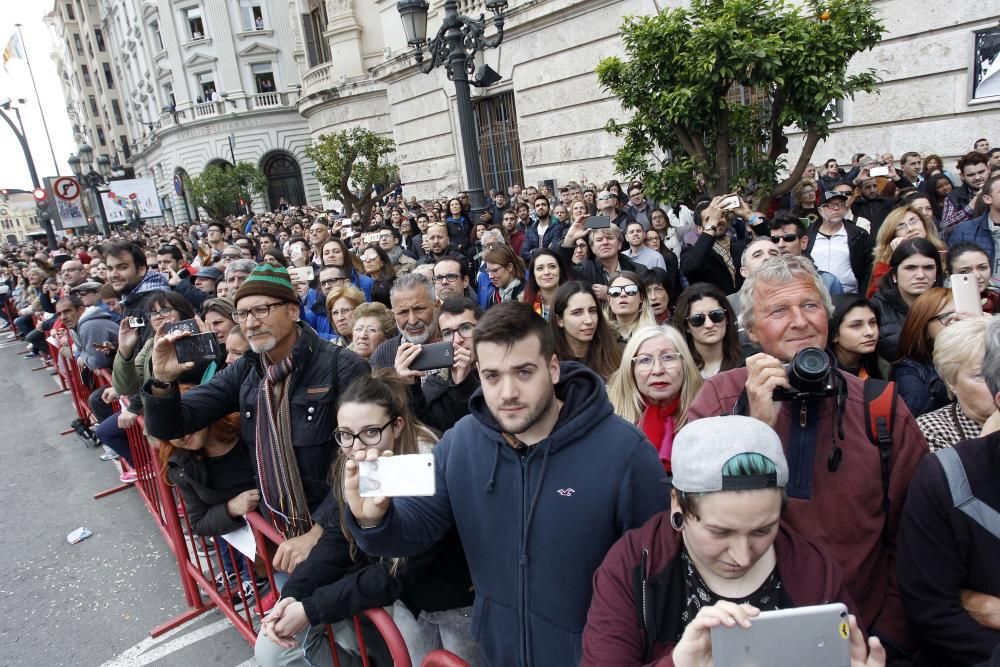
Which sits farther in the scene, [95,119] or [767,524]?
[95,119]

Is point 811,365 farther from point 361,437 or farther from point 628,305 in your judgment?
point 628,305

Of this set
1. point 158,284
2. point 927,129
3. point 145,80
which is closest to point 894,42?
point 927,129

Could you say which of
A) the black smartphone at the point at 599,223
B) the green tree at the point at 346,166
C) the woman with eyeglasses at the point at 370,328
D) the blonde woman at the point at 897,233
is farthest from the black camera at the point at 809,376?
the green tree at the point at 346,166

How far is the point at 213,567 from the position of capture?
430 centimetres

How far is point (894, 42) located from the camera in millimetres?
10172

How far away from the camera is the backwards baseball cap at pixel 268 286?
2.96 m

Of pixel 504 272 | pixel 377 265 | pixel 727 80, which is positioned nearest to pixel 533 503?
pixel 504 272

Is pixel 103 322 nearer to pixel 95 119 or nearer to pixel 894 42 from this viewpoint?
pixel 894 42

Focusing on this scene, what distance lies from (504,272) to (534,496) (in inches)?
154

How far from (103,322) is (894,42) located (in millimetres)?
12072

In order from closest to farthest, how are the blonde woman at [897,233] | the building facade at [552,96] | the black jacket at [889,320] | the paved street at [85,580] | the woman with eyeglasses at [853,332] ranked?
the woman with eyeglasses at [853,332]
the black jacket at [889,320]
the paved street at [85,580]
the blonde woman at [897,233]
the building facade at [552,96]

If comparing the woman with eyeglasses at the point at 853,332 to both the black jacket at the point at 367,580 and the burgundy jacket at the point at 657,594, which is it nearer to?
the burgundy jacket at the point at 657,594

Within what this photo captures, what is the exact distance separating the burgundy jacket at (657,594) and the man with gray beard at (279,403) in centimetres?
165

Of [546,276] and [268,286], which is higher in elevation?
[268,286]
